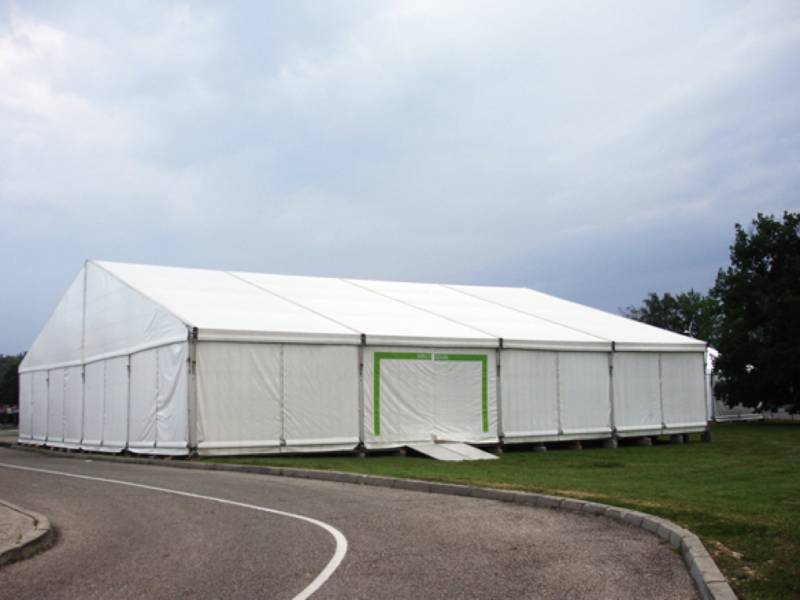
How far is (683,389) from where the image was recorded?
1168 inches

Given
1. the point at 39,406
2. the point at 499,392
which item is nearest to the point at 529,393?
the point at 499,392

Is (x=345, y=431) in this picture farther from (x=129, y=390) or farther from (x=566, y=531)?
(x=566, y=531)

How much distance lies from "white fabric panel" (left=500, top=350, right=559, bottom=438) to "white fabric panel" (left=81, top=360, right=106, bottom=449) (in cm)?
1253

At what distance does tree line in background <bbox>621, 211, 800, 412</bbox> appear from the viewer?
1725 inches

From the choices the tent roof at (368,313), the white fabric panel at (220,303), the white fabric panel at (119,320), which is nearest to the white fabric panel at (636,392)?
the tent roof at (368,313)

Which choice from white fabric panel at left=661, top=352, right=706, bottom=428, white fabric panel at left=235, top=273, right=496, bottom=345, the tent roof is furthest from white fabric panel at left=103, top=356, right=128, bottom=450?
white fabric panel at left=661, top=352, right=706, bottom=428

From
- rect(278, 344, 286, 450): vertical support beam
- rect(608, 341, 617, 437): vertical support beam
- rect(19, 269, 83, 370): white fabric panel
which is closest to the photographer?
rect(278, 344, 286, 450): vertical support beam

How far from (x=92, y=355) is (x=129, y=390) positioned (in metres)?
4.21

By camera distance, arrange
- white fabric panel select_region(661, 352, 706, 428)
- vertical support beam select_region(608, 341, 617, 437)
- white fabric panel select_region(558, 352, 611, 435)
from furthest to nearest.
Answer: white fabric panel select_region(661, 352, 706, 428), vertical support beam select_region(608, 341, 617, 437), white fabric panel select_region(558, 352, 611, 435)

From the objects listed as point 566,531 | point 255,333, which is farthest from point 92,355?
point 566,531

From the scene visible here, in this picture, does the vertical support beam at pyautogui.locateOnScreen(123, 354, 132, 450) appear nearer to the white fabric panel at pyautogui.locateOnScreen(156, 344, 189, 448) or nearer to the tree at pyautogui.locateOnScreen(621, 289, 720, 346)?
the white fabric panel at pyautogui.locateOnScreen(156, 344, 189, 448)

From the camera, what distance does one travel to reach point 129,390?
2444cm

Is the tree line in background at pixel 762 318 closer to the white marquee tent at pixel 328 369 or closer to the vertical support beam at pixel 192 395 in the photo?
the white marquee tent at pixel 328 369

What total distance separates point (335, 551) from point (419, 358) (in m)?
15.5
